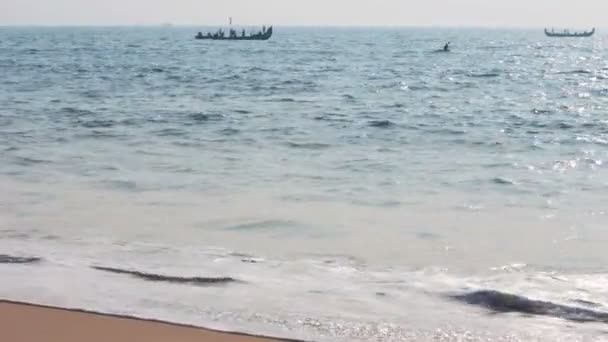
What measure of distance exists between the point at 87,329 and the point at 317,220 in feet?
14.2

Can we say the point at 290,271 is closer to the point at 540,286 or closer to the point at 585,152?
the point at 540,286

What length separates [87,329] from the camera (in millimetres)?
5504

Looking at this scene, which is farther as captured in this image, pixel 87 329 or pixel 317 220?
pixel 317 220

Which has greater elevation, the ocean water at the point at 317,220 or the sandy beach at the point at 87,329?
the sandy beach at the point at 87,329

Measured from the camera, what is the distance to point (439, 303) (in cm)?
649

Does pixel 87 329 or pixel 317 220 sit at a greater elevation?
pixel 87 329

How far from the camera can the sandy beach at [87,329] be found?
5336 mm

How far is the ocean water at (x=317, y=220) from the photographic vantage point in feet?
20.5

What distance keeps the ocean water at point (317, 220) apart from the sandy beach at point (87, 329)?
203 millimetres

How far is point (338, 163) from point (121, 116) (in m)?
8.95

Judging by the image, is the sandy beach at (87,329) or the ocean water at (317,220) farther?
the ocean water at (317,220)

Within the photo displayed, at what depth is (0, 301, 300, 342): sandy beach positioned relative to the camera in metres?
5.34

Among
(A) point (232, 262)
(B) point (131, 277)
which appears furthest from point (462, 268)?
(B) point (131, 277)

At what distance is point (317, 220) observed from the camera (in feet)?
31.4
